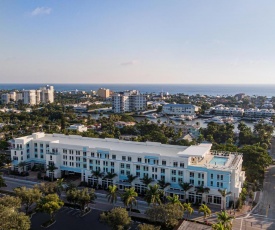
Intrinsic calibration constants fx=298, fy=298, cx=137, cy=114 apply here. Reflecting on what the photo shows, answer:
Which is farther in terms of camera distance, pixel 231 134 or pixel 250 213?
pixel 231 134

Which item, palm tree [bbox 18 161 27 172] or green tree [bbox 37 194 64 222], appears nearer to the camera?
green tree [bbox 37 194 64 222]

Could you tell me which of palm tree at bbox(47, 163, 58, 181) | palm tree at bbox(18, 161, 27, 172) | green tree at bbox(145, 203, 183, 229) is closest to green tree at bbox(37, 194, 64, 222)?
green tree at bbox(145, 203, 183, 229)

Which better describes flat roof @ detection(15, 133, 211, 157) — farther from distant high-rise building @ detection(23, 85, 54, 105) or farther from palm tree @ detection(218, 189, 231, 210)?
distant high-rise building @ detection(23, 85, 54, 105)

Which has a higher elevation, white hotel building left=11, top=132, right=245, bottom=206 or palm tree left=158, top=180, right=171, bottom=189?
white hotel building left=11, top=132, right=245, bottom=206

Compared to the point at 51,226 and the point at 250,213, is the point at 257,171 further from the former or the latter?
the point at 51,226

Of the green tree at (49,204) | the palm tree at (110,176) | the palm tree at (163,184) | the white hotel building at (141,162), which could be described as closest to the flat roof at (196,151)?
the white hotel building at (141,162)

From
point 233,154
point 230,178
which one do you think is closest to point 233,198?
point 230,178

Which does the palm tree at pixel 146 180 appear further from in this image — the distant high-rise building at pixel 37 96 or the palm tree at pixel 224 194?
the distant high-rise building at pixel 37 96
